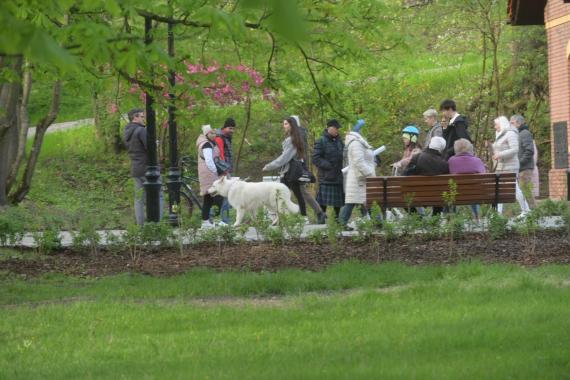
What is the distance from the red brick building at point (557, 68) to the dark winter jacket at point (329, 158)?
9.95 metres

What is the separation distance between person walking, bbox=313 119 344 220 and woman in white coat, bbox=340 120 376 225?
0.63m

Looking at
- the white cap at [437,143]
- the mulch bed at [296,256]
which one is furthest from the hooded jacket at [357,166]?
the mulch bed at [296,256]

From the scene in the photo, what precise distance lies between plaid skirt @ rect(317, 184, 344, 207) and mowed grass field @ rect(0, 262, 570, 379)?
6301mm

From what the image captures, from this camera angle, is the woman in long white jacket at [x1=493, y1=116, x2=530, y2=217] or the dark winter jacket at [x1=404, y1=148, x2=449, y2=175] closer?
the dark winter jacket at [x1=404, y1=148, x2=449, y2=175]

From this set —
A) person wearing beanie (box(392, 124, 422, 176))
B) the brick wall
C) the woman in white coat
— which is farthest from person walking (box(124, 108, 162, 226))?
the brick wall

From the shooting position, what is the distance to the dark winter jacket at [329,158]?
18.1 meters

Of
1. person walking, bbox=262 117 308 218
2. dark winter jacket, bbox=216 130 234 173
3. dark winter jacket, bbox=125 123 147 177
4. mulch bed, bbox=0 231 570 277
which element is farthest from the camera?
dark winter jacket, bbox=216 130 234 173

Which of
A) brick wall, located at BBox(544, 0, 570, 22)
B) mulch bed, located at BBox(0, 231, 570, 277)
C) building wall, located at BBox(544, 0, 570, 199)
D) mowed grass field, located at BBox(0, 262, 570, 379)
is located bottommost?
mowed grass field, located at BBox(0, 262, 570, 379)

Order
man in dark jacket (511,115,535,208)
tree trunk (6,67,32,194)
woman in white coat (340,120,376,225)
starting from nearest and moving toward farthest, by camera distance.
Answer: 1. woman in white coat (340,120,376,225)
2. man in dark jacket (511,115,535,208)
3. tree trunk (6,67,32,194)

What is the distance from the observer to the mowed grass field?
275 inches

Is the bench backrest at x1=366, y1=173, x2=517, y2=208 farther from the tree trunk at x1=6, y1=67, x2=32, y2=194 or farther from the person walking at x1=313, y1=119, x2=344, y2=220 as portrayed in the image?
the tree trunk at x1=6, y1=67, x2=32, y2=194

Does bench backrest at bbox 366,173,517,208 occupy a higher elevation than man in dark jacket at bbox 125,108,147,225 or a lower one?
lower

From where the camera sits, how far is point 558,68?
91.5 ft

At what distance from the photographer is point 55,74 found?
465 inches
